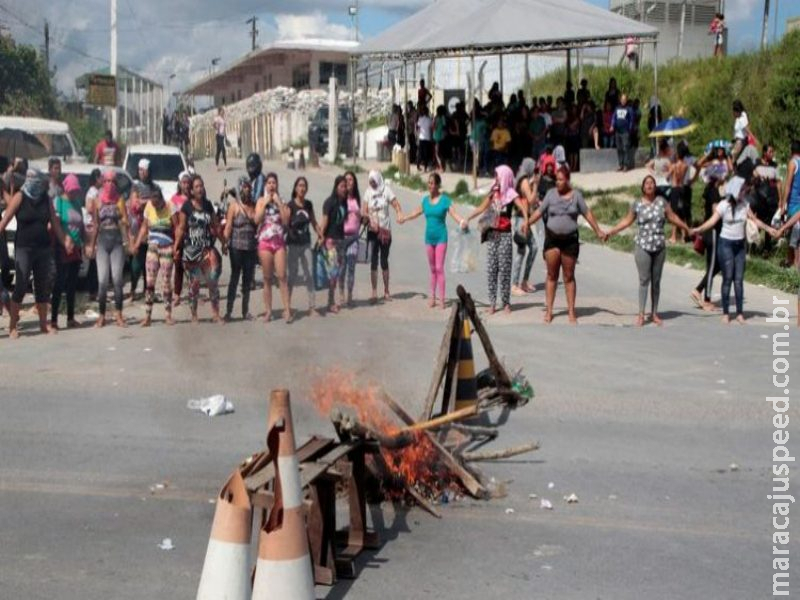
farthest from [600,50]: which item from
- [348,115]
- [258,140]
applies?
[258,140]

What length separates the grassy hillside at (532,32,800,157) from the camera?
79.7 feet

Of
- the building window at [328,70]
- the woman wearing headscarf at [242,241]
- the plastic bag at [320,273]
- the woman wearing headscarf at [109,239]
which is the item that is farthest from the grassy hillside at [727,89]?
the building window at [328,70]

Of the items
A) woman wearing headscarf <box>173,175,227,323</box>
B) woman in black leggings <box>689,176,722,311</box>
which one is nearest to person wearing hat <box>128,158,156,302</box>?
woman wearing headscarf <box>173,175,227,323</box>

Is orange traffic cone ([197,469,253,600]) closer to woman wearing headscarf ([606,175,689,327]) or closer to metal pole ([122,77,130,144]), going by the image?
woman wearing headscarf ([606,175,689,327])

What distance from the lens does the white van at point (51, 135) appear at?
23234 millimetres

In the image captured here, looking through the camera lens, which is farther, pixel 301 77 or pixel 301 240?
pixel 301 77

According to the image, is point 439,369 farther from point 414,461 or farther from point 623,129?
point 623,129

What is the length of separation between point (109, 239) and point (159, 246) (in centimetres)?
58

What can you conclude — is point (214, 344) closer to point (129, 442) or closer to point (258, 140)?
point (129, 442)

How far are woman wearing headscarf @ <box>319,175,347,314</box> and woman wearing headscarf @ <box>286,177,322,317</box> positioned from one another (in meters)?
0.14

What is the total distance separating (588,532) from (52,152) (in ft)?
64.3

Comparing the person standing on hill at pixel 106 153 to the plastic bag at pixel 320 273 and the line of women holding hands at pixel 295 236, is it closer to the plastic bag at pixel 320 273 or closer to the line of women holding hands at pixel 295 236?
the line of women holding hands at pixel 295 236

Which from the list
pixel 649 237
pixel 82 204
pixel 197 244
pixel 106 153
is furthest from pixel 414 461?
pixel 106 153

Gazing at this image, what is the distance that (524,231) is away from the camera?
15.5 meters
